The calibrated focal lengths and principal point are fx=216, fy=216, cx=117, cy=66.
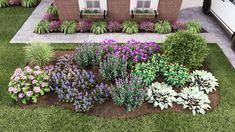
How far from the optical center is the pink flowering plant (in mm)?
6473

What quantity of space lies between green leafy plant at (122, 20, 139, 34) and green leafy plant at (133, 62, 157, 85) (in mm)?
2815

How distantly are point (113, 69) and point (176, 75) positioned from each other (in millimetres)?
2075

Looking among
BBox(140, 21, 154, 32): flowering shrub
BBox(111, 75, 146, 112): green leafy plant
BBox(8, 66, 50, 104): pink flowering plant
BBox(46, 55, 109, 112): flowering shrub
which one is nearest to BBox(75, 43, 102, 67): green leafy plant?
BBox(46, 55, 109, 112): flowering shrub

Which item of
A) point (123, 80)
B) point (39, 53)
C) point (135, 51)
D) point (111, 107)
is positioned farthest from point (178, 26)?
point (39, 53)

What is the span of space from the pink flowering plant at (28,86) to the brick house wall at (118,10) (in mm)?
3956

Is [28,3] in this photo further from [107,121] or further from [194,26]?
[107,121]

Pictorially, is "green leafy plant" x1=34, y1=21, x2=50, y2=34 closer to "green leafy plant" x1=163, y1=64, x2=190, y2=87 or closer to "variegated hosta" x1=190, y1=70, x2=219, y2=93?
"green leafy plant" x1=163, y1=64, x2=190, y2=87

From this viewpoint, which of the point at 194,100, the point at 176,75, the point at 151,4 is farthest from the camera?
the point at 151,4

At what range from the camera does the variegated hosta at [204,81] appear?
702cm

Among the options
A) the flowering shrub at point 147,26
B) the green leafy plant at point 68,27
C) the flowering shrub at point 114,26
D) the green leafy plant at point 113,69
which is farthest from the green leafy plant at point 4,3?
the green leafy plant at point 113,69

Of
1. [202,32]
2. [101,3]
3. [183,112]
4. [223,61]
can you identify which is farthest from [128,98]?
[202,32]

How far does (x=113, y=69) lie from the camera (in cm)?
686

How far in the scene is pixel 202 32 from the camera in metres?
10.1

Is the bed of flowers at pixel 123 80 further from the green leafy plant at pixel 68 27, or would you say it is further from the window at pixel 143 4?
the window at pixel 143 4
